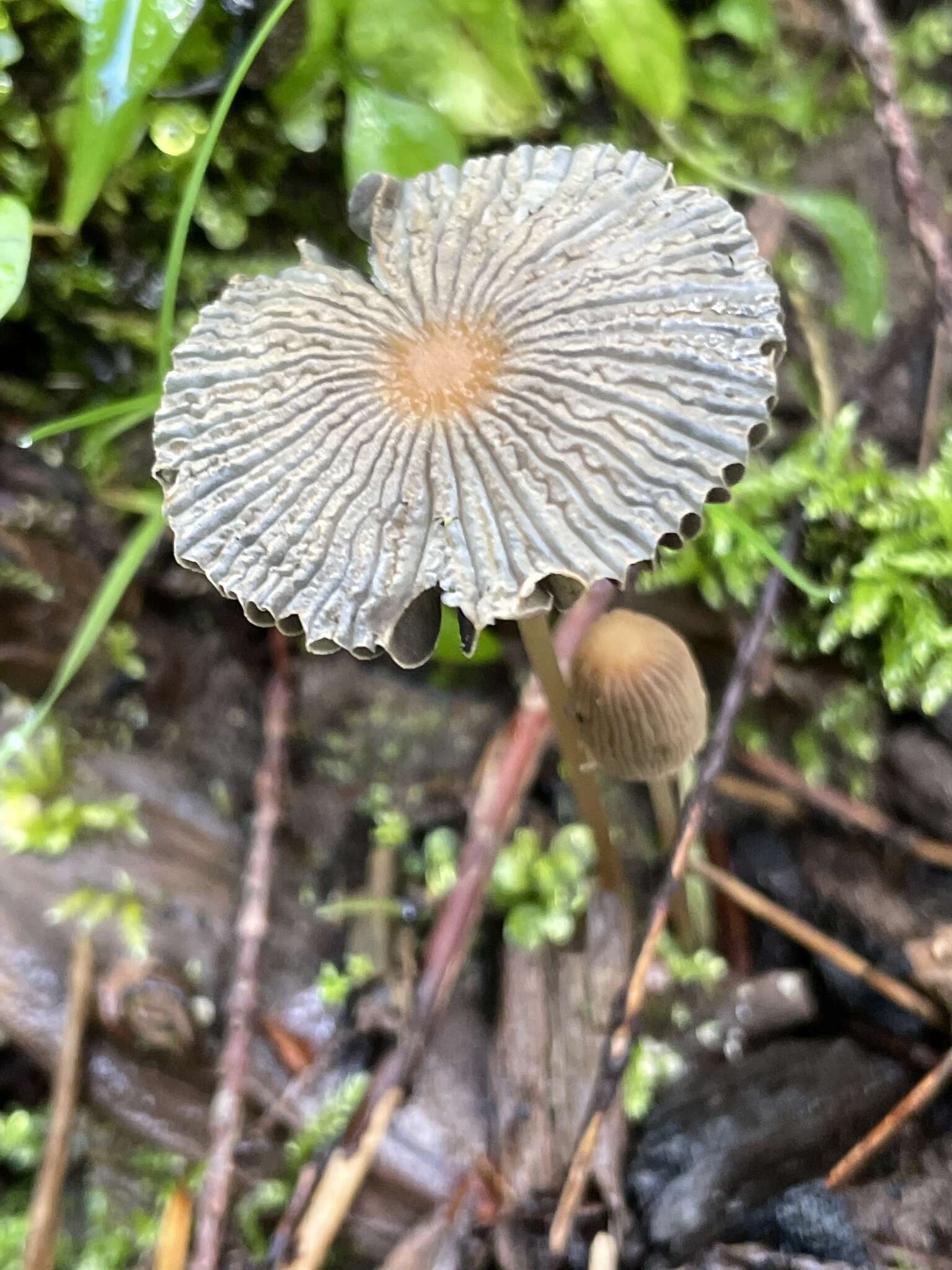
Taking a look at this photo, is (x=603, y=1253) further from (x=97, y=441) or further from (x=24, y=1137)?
(x=97, y=441)

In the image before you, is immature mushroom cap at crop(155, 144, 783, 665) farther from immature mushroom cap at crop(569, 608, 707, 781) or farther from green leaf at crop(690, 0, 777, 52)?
green leaf at crop(690, 0, 777, 52)

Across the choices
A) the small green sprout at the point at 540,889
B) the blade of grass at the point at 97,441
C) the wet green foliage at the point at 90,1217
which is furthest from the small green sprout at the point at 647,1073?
the blade of grass at the point at 97,441

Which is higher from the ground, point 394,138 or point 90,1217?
point 394,138

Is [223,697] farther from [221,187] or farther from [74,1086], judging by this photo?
[221,187]

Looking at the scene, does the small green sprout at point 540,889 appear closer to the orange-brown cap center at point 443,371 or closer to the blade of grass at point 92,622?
the blade of grass at point 92,622

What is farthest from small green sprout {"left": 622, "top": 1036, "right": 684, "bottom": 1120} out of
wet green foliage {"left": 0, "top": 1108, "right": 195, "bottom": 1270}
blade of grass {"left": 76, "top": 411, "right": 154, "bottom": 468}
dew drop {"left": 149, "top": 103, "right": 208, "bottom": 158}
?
dew drop {"left": 149, "top": 103, "right": 208, "bottom": 158}

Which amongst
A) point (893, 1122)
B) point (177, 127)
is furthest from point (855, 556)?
point (177, 127)

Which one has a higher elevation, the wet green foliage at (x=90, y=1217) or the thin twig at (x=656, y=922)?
the thin twig at (x=656, y=922)
